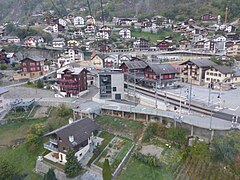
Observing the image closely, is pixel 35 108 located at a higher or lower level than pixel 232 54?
lower

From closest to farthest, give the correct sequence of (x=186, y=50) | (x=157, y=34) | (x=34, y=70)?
(x=34, y=70)
(x=186, y=50)
(x=157, y=34)

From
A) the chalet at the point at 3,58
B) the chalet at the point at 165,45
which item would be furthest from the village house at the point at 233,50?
the chalet at the point at 3,58

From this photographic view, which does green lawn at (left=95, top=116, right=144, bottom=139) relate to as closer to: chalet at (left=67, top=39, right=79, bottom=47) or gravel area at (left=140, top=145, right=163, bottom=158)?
gravel area at (left=140, top=145, right=163, bottom=158)

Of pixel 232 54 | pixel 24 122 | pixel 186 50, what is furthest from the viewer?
pixel 186 50

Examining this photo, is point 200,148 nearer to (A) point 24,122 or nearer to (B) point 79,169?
(B) point 79,169

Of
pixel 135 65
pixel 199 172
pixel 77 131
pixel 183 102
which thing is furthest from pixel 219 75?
pixel 77 131

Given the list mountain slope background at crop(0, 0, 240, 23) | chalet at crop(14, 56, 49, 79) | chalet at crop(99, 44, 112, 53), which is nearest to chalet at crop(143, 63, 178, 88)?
chalet at crop(14, 56, 49, 79)

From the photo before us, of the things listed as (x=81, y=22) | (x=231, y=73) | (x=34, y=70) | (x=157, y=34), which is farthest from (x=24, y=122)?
(x=81, y=22)
